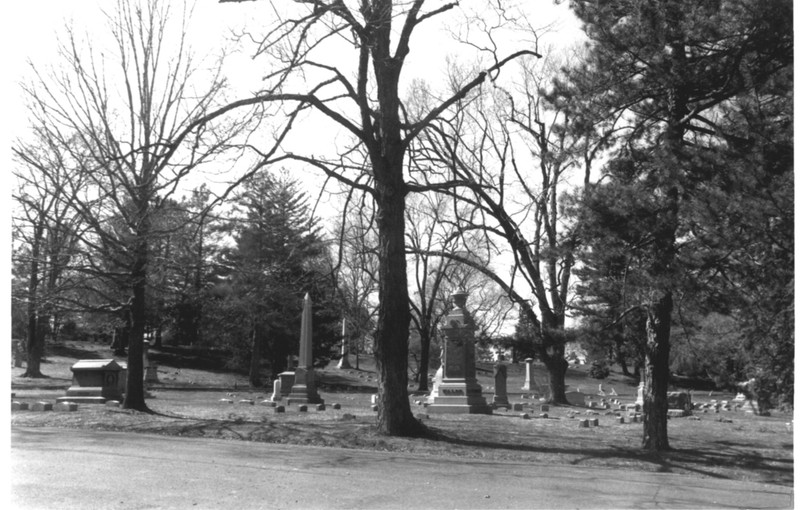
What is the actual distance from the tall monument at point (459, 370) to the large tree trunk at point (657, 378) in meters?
8.19

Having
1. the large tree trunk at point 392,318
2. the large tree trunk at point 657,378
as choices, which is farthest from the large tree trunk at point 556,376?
the large tree trunk at point 392,318

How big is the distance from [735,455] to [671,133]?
5468mm

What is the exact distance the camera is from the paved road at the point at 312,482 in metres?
6.44

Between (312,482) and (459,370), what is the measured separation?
45.4ft

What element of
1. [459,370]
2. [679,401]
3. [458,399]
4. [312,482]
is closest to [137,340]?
[458,399]

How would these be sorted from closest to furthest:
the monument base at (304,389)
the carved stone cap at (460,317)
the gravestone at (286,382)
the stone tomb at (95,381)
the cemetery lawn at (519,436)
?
the cemetery lawn at (519,436) < the stone tomb at (95,381) < the carved stone cap at (460,317) < the monument base at (304,389) < the gravestone at (286,382)

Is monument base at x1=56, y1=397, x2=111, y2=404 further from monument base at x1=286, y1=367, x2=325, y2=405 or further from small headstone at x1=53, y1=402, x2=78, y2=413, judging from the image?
monument base at x1=286, y1=367, x2=325, y2=405

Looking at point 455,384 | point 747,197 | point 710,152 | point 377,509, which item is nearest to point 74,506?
point 377,509

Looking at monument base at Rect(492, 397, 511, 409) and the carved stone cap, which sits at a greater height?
the carved stone cap

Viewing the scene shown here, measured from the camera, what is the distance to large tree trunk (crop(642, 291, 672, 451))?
12.1 m

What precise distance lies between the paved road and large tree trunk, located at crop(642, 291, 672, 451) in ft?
9.36

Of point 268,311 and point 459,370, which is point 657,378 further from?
point 268,311

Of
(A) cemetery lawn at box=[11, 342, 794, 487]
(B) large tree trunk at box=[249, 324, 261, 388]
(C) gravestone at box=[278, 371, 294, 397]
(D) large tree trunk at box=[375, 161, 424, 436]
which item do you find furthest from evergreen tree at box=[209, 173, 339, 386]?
(D) large tree trunk at box=[375, 161, 424, 436]

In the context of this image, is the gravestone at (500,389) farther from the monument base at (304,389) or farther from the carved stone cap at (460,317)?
the monument base at (304,389)
